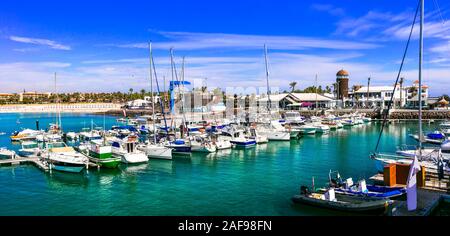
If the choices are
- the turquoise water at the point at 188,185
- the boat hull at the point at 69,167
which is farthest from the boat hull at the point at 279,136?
the boat hull at the point at 69,167

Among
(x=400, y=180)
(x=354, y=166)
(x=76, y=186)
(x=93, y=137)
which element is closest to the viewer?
(x=400, y=180)

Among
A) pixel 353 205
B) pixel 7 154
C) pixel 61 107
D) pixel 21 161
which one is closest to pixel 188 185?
pixel 353 205

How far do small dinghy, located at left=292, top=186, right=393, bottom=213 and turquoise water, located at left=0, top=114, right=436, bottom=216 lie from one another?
44cm

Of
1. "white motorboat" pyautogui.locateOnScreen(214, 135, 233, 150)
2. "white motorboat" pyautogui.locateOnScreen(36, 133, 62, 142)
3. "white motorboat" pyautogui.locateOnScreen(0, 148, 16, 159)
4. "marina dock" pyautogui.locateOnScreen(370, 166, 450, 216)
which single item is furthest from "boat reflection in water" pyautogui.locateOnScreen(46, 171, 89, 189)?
"white motorboat" pyautogui.locateOnScreen(36, 133, 62, 142)

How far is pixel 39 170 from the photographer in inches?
1396

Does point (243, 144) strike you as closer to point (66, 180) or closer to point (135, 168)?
point (135, 168)

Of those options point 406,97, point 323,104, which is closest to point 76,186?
point 323,104

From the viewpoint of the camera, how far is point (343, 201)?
69.3 feet

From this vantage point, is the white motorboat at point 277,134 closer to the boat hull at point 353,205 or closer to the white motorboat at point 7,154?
the boat hull at point 353,205

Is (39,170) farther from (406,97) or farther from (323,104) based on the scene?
(406,97)

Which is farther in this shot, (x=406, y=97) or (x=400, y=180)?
(x=406, y=97)

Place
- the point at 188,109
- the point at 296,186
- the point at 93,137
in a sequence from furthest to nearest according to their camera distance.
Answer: the point at 188,109 < the point at 93,137 < the point at 296,186
